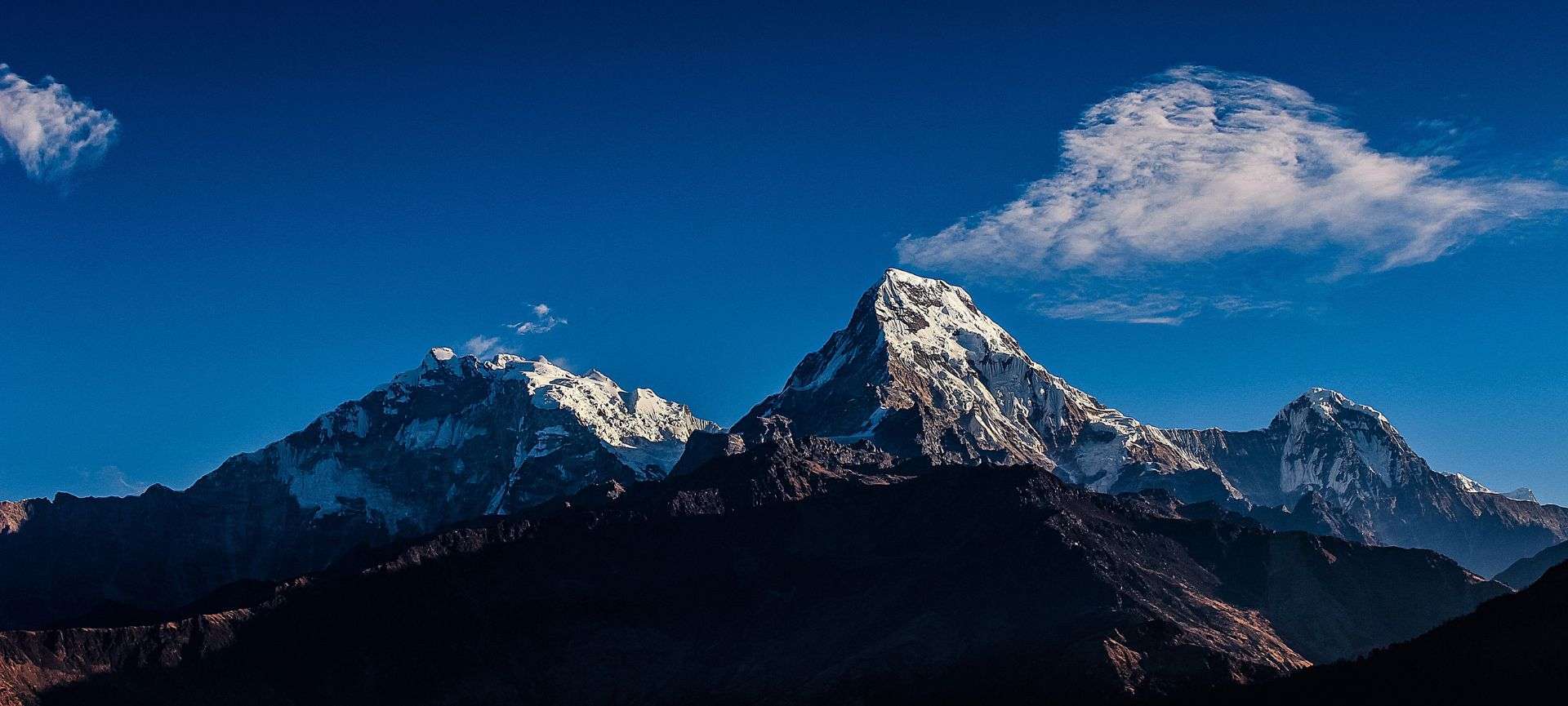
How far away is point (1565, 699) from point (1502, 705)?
829 cm

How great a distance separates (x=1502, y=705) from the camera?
7864 inches

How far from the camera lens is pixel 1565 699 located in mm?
192875
